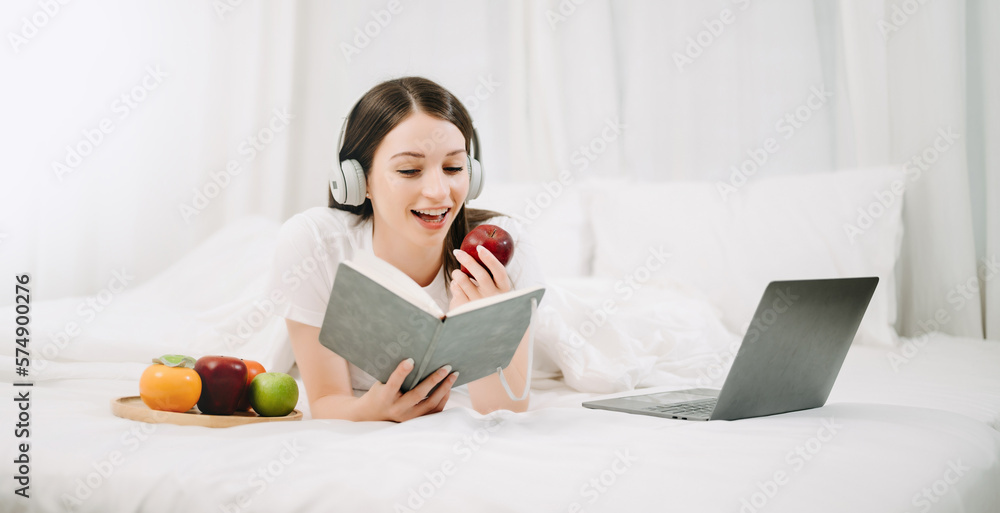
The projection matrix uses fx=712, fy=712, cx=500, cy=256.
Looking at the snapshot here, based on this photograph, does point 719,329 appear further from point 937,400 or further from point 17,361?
point 17,361

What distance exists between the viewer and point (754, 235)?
218cm

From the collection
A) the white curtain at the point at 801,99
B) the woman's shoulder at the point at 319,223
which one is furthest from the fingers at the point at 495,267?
the white curtain at the point at 801,99

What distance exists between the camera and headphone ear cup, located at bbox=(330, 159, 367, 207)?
1.33 meters

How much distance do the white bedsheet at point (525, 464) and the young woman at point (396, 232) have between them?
0.70 ft

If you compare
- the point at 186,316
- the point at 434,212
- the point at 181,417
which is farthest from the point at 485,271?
the point at 186,316

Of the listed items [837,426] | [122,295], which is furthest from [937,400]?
[122,295]

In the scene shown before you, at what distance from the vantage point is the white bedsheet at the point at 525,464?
77 centimetres

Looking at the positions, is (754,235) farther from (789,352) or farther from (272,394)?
(272,394)

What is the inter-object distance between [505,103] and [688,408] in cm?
192

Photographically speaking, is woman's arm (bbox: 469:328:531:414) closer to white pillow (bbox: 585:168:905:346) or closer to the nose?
the nose

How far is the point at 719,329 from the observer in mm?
1855

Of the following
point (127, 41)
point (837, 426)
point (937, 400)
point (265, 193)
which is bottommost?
point (937, 400)

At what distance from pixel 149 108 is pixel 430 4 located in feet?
3.67

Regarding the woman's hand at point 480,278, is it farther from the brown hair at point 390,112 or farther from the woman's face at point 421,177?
the brown hair at point 390,112
